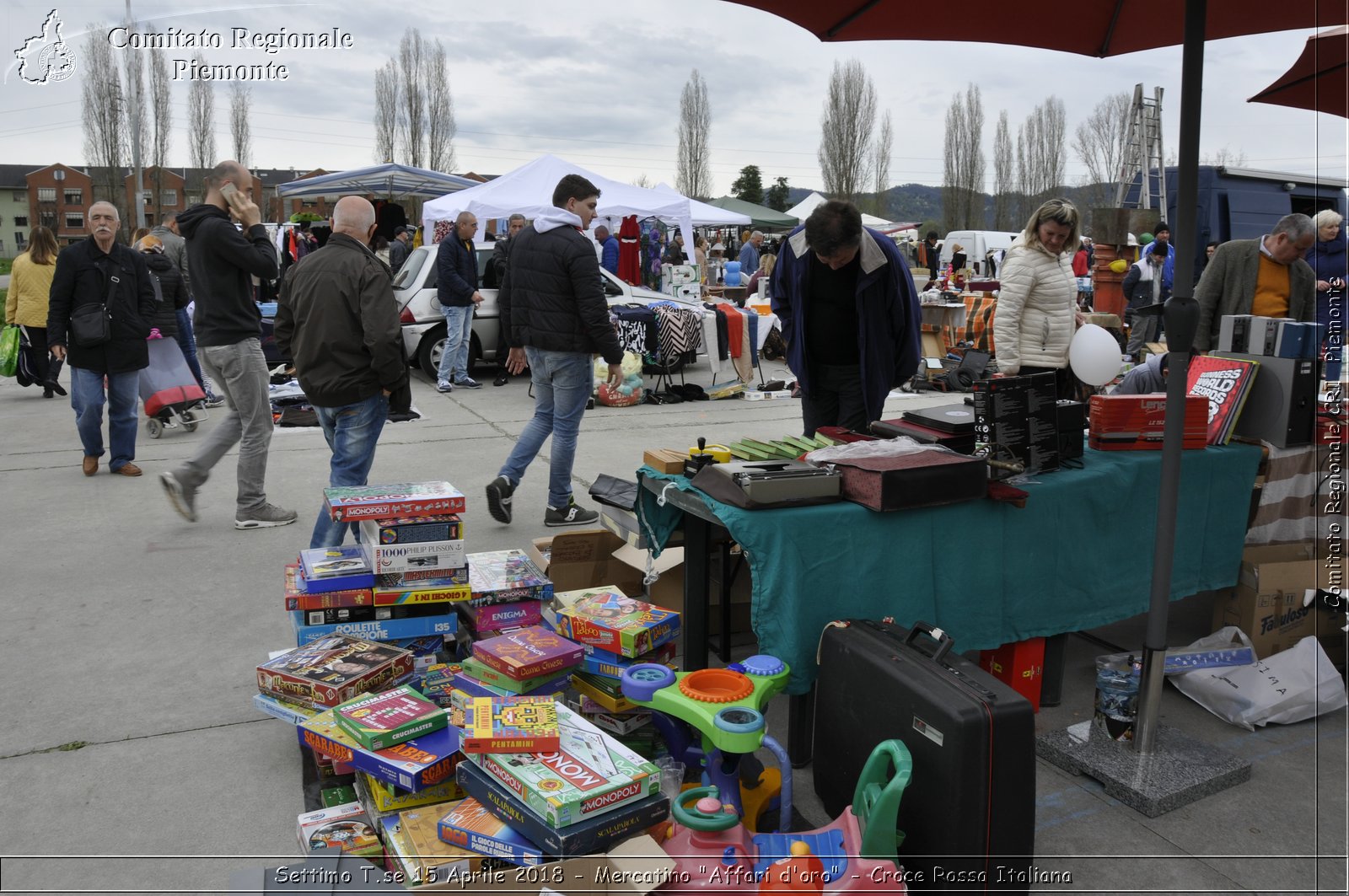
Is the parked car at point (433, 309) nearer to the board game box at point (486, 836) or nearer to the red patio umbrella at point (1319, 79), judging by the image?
the red patio umbrella at point (1319, 79)

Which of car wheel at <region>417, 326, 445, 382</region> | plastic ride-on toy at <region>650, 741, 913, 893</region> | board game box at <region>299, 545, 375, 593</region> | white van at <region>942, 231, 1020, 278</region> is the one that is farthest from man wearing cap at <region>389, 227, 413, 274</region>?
white van at <region>942, 231, 1020, 278</region>

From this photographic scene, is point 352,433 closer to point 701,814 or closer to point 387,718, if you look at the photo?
point 387,718

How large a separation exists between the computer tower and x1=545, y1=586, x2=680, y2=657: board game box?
2892mm

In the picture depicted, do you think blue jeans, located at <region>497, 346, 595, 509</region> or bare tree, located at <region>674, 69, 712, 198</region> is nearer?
blue jeans, located at <region>497, 346, 595, 509</region>

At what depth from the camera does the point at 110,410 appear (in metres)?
7.20

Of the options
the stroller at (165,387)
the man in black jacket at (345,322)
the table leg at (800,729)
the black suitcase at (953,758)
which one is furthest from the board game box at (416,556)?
the stroller at (165,387)

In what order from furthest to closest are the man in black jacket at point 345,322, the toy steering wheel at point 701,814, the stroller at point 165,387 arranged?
the stroller at point 165,387 < the man in black jacket at point 345,322 < the toy steering wheel at point 701,814

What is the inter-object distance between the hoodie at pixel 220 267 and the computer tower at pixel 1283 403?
5.20m

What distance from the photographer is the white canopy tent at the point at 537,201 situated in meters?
14.2

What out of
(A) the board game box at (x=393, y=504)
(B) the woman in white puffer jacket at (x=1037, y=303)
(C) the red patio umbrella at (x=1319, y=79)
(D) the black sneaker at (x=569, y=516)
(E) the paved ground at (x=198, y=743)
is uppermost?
(C) the red patio umbrella at (x=1319, y=79)

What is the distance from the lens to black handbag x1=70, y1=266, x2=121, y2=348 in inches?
271

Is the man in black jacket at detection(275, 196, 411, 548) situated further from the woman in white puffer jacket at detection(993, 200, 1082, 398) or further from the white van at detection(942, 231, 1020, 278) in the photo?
the white van at detection(942, 231, 1020, 278)

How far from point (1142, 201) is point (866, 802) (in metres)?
21.8

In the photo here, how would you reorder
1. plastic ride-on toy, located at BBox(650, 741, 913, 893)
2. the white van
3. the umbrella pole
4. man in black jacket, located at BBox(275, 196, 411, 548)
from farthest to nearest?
the white van, man in black jacket, located at BBox(275, 196, 411, 548), the umbrella pole, plastic ride-on toy, located at BBox(650, 741, 913, 893)
